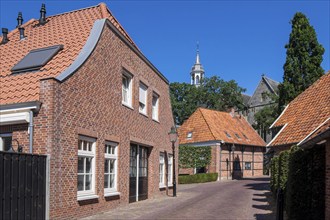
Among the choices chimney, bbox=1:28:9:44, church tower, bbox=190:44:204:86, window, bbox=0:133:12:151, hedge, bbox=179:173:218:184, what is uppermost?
church tower, bbox=190:44:204:86

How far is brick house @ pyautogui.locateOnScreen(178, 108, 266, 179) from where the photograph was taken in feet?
127

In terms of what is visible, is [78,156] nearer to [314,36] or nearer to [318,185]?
[318,185]

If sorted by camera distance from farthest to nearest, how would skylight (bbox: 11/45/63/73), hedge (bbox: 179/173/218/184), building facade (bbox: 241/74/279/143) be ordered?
building facade (bbox: 241/74/279/143), hedge (bbox: 179/173/218/184), skylight (bbox: 11/45/63/73)

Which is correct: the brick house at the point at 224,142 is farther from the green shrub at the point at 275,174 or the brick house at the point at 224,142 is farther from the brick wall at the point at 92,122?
the brick wall at the point at 92,122

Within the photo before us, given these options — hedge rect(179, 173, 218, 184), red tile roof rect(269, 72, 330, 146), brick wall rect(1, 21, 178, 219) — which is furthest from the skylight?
hedge rect(179, 173, 218, 184)

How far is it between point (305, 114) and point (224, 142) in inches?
807

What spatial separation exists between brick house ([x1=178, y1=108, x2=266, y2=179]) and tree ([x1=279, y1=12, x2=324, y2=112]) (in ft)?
35.1

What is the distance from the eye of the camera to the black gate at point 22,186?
8.57m

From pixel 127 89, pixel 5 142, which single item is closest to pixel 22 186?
pixel 5 142

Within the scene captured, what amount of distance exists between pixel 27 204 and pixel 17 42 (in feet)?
25.9

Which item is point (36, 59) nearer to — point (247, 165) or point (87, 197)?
point (87, 197)

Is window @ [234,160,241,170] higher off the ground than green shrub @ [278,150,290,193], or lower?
lower

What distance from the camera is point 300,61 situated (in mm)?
29500

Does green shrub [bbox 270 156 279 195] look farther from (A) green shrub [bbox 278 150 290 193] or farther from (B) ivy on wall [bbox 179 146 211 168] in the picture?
(B) ivy on wall [bbox 179 146 211 168]
